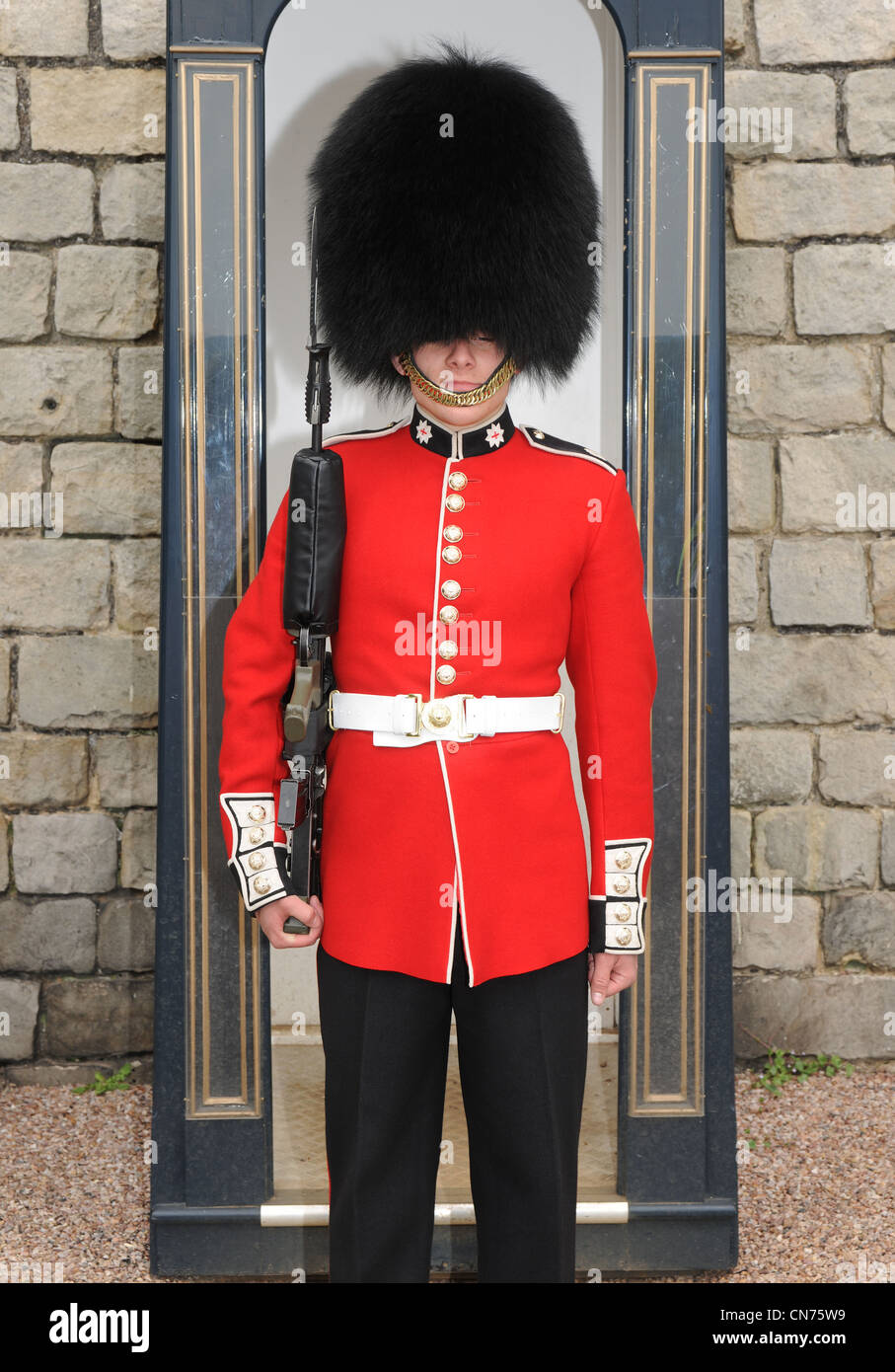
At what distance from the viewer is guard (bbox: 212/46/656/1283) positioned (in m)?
1.59

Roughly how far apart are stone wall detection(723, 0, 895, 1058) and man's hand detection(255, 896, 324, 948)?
164 cm

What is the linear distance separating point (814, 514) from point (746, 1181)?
1544 millimetres

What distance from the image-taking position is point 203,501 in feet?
7.03

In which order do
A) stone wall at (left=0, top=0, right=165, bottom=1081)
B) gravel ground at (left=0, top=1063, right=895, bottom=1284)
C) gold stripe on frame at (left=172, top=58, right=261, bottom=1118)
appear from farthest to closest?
stone wall at (left=0, top=0, right=165, bottom=1081), gravel ground at (left=0, top=1063, right=895, bottom=1284), gold stripe on frame at (left=172, top=58, right=261, bottom=1118)

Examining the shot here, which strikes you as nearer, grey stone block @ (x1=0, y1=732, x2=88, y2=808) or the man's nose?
the man's nose

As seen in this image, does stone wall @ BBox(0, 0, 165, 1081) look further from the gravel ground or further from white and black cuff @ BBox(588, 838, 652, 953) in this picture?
white and black cuff @ BBox(588, 838, 652, 953)

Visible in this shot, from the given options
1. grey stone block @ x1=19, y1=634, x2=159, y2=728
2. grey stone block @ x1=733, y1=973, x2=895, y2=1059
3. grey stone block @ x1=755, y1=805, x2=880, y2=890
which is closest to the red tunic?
grey stone block @ x1=19, y1=634, x2=159, y2=728

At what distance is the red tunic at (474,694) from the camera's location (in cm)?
158

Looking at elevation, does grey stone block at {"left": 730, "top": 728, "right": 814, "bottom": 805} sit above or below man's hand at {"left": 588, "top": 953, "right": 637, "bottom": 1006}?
above

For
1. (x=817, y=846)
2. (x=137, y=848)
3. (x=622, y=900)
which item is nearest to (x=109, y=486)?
(x=137, y=848)

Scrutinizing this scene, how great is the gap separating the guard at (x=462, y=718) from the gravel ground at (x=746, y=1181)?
0.85 metres

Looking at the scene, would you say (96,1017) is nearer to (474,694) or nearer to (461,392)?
(474,694)
